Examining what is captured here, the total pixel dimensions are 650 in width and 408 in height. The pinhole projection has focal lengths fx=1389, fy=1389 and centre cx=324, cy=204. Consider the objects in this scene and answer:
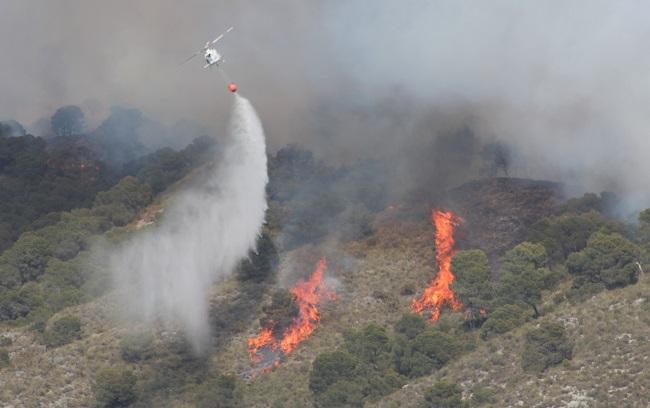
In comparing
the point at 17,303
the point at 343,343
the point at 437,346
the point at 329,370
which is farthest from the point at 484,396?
the point at 17,303

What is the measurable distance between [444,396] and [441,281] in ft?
153

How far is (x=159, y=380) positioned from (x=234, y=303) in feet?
79.7

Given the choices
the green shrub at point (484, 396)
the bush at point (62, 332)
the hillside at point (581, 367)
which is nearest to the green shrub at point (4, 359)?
the bush at point (62, 332)

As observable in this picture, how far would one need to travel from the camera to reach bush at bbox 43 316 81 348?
581ft

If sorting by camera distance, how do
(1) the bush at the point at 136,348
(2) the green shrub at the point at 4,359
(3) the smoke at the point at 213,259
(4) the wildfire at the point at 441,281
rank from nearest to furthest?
(1) the bush at the point at 136,348 < (2) the green shrub at the point at 4,359 < (4) the wildfire at the point at 441,281 < (3) the smoke at the point at 213,259

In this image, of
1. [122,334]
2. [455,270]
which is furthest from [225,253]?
[455,270]

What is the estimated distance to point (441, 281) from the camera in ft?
596

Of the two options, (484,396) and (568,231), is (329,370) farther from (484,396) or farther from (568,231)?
(568,231)

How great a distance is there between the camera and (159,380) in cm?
16062

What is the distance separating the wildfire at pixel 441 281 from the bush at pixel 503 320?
12631 mm

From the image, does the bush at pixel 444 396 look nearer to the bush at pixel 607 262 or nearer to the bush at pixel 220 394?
the bush at pixel 220 394

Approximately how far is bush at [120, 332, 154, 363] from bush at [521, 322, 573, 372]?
1964 inches

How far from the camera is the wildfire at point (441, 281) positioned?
175 meters

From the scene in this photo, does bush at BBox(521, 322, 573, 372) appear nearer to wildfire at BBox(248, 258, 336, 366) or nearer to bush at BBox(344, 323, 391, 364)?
bush at BBox(344, 323, 391, 364)
